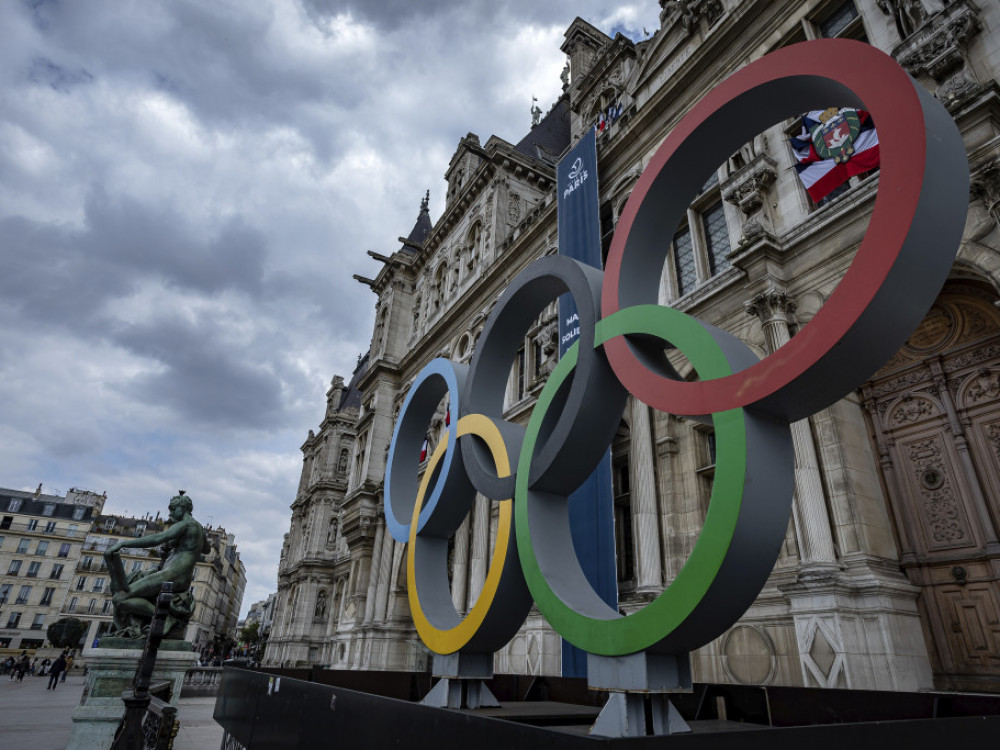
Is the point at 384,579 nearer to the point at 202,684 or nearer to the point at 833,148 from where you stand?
the point at 202,684

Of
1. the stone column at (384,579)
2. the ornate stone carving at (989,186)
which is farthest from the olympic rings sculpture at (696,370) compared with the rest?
the stone column at (384,579)

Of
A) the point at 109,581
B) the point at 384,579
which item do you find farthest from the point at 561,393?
the point at 109,581

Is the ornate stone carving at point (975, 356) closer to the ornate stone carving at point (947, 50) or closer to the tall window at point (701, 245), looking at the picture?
the ornate stone carving at point (947, 50)

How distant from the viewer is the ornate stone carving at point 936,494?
898 cm

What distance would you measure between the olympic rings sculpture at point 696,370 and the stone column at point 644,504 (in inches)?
250

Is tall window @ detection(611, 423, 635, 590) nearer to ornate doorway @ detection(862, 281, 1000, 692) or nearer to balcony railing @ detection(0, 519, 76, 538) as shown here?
Result: ornate doorway @ detection(862, 281, 1000, 692)

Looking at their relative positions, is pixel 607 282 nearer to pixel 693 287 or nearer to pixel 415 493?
pixel 415 493

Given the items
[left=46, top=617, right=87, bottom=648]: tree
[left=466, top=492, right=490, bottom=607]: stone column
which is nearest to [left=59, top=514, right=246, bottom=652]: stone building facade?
[left=46, top=617, right=87, bottom=648]: tree

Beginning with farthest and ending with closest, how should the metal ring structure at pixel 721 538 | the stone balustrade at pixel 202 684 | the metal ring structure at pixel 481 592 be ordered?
1. the stone balustrade at pixel 202 684
2. the metal ring structure at pixel 481 592
3. the metal ring structure at pixel 721 538

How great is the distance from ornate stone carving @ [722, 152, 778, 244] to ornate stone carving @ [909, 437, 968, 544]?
5105 millimetres

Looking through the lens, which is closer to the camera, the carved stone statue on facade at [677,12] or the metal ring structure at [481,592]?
the metal ring structure at [481,592]

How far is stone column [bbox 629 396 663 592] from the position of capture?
12.2 m

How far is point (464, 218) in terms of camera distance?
31.0 meters

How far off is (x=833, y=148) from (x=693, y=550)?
34.6 feet
